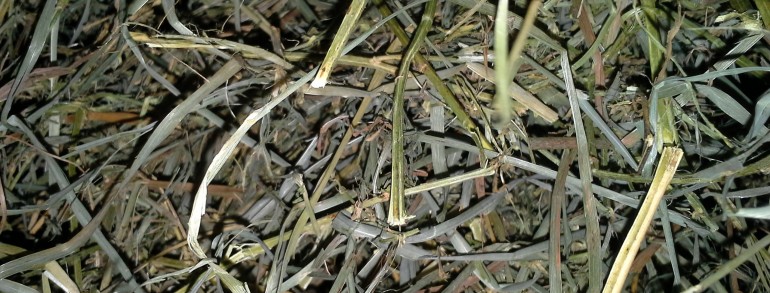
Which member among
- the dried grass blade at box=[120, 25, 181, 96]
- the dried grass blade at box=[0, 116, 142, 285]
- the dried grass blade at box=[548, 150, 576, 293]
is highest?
the dried grass blade at box=[120, 25, 181, 96]

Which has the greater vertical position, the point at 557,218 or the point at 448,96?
the point at 448,96

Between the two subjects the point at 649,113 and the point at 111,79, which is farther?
the point at 111,79

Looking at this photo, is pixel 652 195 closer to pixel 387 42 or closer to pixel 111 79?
pixel 387 42

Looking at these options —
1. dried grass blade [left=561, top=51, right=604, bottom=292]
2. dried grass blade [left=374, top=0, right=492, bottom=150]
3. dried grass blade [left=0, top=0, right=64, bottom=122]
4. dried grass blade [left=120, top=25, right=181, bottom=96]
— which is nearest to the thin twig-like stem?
dried grass blade [left=374, top=0, right=492, bottom=150]

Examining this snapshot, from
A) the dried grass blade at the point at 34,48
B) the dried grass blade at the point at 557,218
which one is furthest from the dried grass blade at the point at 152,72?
the dried grass blade at the point at 557,218

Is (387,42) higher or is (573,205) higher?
(387,42)

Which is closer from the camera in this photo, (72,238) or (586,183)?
(586,183)

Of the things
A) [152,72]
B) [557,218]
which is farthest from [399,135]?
[152,72]

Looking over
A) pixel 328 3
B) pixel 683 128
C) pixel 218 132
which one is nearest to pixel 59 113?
pixel 218 132

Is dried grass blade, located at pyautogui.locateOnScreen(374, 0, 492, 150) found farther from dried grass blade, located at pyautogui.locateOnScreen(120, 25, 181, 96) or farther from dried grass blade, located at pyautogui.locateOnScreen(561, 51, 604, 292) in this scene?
dried grass blade, located at pyautogui.locateOnScreen(120, 25, 181, 96)

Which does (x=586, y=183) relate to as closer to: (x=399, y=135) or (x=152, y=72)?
(x=399, y=135)

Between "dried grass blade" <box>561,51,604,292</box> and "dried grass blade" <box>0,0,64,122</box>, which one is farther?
"dried grass blade" <box>0,0,64,122</box>
